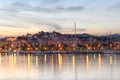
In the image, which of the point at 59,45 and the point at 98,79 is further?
the point at 59,45

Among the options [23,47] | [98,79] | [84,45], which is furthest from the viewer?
[84,45]

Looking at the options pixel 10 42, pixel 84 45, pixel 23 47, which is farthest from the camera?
pixel 10 42

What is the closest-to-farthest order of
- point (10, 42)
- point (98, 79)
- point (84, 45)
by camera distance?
point (98, 79) → point (84, 45) → point (10, 42)

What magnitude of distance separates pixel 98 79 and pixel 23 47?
379 feet

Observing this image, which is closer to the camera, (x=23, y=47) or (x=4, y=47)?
(x=23, y=47)

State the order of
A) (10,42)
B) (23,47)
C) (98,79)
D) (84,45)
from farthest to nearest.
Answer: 1. (10,42)
2. (84,45)
3. (23,47)
4. (98,79)

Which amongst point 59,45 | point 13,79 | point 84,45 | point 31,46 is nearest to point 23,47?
point 31,46

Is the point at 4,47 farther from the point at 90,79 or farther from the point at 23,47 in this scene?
the point at 90,79

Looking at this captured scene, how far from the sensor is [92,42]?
6171 inches

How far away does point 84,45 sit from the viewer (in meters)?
149

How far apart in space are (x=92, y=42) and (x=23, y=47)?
33.5 m

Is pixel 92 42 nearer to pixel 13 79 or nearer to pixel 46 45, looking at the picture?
pixel 46 45

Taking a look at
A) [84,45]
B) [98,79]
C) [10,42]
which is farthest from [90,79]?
[10,42]

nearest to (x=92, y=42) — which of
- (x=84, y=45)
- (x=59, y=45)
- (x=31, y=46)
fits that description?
(x=84, y=45)
